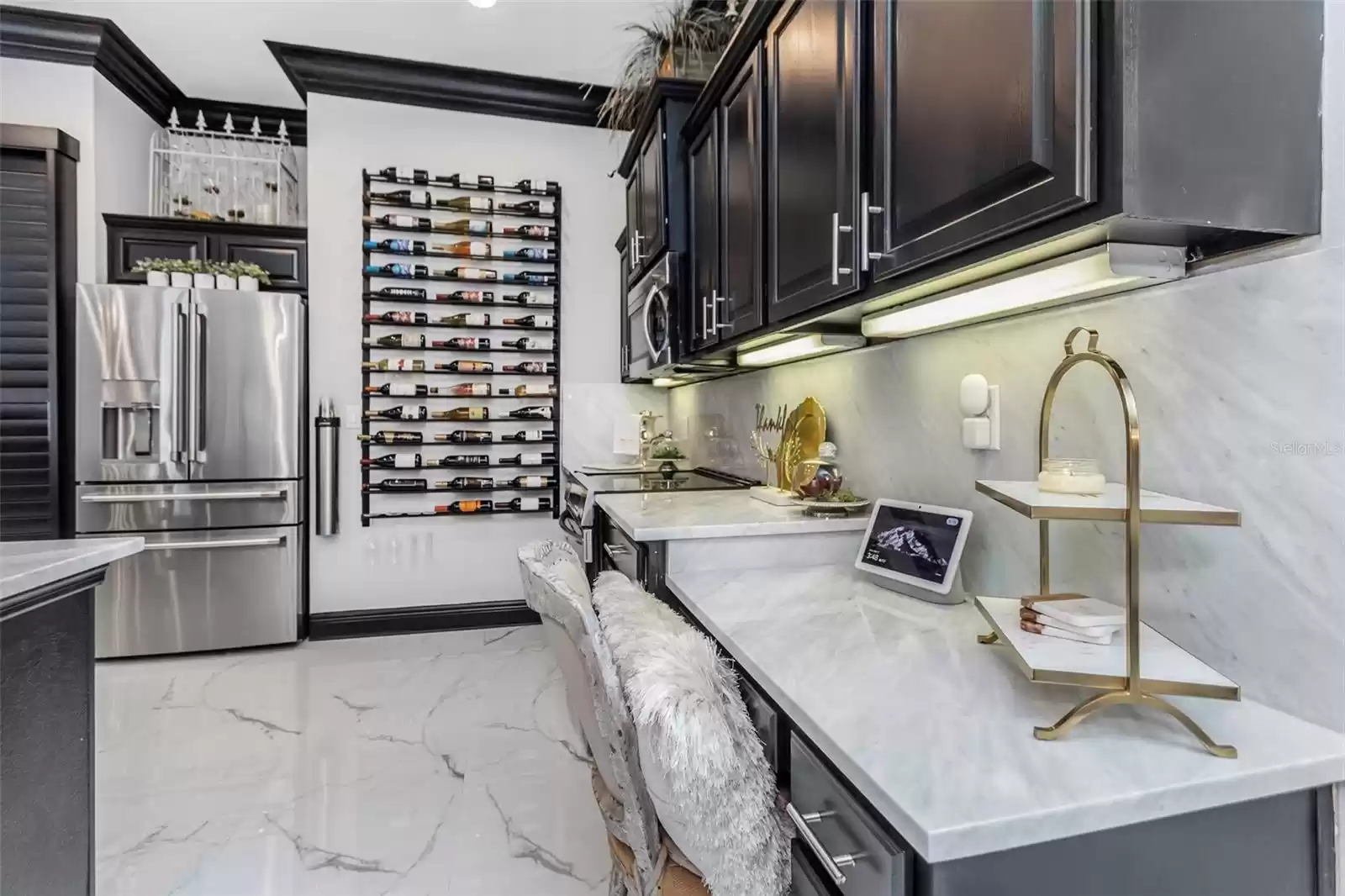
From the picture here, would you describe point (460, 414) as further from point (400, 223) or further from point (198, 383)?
point (198, 383)

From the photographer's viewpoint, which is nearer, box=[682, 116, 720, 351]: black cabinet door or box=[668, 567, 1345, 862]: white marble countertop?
box=[668, 567, 1345, 862]: white marble countertop

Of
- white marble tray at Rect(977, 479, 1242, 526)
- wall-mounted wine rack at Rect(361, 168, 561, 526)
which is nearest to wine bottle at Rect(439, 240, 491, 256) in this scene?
wall-mounted wine rack at Rect(361, 168, 561, 526)

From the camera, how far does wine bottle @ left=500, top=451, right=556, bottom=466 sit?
3.71m

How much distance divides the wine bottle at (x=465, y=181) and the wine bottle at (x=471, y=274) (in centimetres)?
47

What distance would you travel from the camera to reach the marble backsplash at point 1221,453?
0.76m

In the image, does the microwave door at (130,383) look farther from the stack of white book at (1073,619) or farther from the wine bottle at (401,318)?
the stack of white book at (1073,619)

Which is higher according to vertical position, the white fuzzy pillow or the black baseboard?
the white fuzzy pillow

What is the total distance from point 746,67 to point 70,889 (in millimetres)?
2432

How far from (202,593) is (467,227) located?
2396 mm

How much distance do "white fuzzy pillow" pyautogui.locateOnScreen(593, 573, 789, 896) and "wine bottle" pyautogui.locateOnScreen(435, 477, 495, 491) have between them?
2.89 metres

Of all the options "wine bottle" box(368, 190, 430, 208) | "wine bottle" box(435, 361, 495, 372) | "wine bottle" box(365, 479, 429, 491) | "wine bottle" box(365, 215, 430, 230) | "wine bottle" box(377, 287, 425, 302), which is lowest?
"wine bottle" box(365, 479, 429, 491)

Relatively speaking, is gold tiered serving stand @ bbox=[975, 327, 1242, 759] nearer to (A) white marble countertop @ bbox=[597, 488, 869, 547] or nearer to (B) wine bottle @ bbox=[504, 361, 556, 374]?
(A) white marble countertop @ bbox=[597, 488, 869, 547]

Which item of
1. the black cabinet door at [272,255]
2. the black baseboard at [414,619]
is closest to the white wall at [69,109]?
the black cabinet door at [272,255]

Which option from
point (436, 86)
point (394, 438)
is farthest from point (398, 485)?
point (436, 86)
